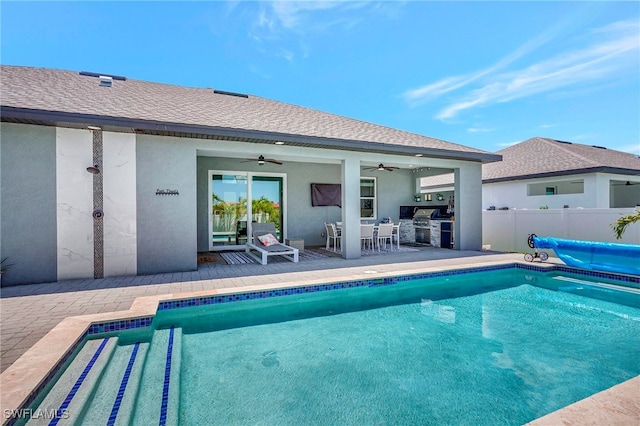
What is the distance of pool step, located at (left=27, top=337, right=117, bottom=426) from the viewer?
2.31m

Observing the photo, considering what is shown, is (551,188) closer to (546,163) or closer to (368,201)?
(546,163)

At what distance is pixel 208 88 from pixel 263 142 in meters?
5.97

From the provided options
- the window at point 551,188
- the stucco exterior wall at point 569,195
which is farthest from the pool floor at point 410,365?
the window at point 551,188

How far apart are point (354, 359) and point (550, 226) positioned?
31.6ft

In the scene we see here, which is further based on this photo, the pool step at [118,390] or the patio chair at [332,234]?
the patio chair at [332,234]

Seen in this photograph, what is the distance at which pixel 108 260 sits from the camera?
6.47 meters

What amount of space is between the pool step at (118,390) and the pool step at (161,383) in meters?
0.07

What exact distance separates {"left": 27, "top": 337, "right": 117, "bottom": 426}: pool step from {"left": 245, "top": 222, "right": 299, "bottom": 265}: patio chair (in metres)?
4.60

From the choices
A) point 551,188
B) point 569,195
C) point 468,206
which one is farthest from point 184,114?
point 551,188

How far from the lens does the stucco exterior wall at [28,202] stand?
579cm

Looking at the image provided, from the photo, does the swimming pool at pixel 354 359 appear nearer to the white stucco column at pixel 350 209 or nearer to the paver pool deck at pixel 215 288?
the paver pool deck at pixel 215 288

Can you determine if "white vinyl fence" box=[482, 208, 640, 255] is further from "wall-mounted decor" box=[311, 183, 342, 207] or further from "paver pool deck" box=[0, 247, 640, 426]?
"wall-mounted decor" box=[311, 183, 342, 207]

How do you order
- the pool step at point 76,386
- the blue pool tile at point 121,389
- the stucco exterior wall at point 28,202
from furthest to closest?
the stucco exterior wall at point 28,202, the blue pool tile at point 121,389, the pool step at point 76,386
